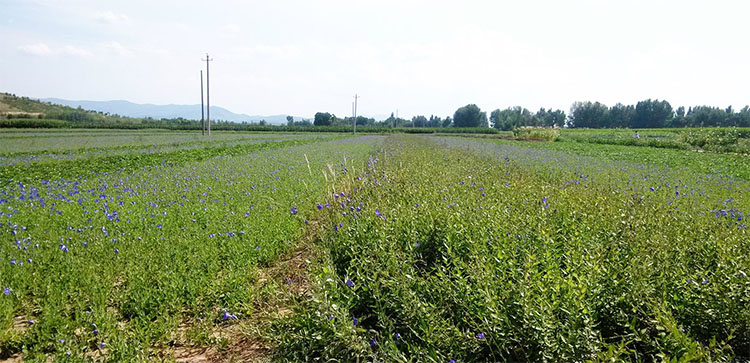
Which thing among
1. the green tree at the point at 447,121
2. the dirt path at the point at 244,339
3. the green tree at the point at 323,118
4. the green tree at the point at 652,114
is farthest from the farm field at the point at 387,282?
the green tree at the point at 447,121

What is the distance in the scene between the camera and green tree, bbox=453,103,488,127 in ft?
411

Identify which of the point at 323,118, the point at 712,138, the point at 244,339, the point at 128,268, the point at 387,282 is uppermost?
the point at 323,118

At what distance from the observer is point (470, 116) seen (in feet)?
415

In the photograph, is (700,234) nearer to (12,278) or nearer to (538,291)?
(538,291)

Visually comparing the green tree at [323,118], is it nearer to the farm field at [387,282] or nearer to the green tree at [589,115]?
the green tree at [589,115]

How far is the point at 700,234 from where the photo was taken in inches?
143

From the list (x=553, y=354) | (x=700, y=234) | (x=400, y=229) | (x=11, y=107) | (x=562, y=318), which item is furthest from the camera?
(x=11, y=107)

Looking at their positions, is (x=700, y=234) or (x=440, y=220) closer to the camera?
(x=700, y=234)

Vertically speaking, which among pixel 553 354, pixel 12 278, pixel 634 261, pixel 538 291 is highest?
pixel 634 261

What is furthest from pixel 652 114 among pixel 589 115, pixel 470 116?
pixel 470 116

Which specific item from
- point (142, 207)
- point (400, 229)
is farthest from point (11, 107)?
point (400, 229)

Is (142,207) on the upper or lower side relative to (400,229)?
lower

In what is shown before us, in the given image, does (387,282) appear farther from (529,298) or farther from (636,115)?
(636,115)

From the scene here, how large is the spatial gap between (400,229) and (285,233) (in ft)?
7.50
